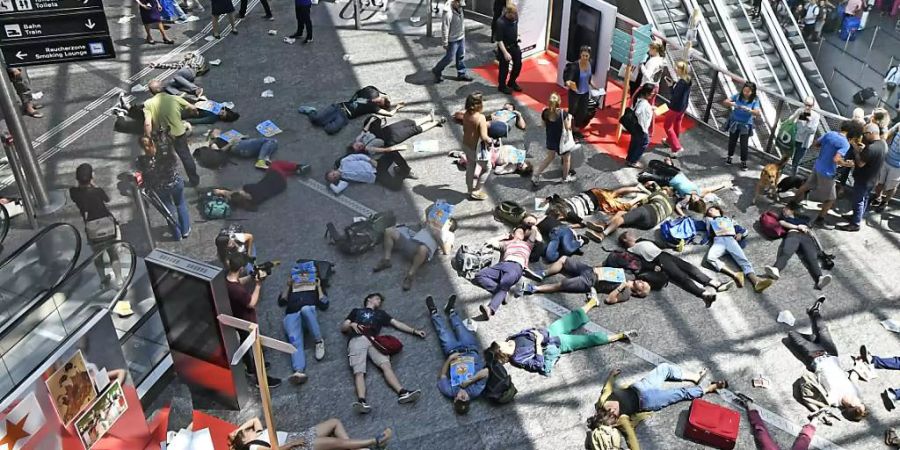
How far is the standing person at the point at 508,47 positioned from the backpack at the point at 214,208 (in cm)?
580

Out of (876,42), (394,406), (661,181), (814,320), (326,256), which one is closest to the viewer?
(394,406)

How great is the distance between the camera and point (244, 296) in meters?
9.81

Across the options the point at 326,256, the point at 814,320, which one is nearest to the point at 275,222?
the point at 326,256

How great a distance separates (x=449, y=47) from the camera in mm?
16000

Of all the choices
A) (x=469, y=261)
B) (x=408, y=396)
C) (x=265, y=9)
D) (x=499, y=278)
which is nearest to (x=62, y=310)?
(x=408, y=396)

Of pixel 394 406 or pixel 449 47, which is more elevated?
pixel 449 47

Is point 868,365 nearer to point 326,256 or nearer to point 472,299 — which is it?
point 472,299

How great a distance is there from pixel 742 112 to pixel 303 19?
28.9 ft

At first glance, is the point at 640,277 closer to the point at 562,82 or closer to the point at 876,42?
the point at 562,82

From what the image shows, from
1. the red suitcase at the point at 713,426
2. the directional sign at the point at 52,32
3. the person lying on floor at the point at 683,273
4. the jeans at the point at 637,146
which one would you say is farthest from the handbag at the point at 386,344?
the jeans at the point at 637,146

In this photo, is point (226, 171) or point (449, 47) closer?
point (226, 171)

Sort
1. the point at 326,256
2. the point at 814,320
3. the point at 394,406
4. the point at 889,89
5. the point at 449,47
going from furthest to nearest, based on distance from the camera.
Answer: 1. the point at 889,89
2. the point at 449,47
3. the point at 326,256
4. the point at 814,320
5. the point at 394,406

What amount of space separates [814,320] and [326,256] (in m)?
6.44

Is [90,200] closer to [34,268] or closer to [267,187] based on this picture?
[34,268]
